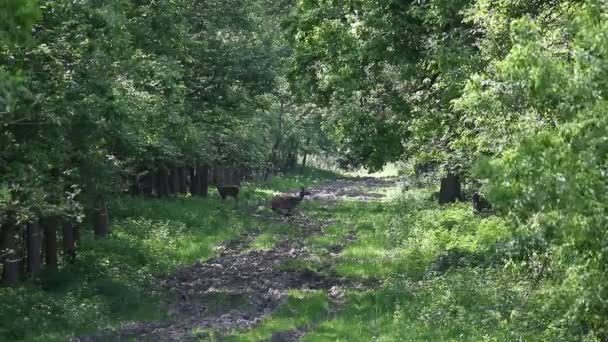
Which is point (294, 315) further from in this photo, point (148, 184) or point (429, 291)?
point (148, 184)

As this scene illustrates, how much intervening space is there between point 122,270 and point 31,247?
2.44 m

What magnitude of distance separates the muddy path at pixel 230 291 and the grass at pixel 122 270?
1.79 ft

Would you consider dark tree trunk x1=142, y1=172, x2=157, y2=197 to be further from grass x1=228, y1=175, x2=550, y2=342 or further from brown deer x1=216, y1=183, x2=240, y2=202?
grass x1=228, y1=175, x2=550, y2=342

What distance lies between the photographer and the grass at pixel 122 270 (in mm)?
14484

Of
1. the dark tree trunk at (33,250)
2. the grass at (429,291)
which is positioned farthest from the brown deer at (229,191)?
the dark tree trunk at (33,250)

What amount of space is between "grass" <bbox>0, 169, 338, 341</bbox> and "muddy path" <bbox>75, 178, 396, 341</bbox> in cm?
55

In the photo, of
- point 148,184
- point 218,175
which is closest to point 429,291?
point 148,184

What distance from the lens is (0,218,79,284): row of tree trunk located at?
654 inches

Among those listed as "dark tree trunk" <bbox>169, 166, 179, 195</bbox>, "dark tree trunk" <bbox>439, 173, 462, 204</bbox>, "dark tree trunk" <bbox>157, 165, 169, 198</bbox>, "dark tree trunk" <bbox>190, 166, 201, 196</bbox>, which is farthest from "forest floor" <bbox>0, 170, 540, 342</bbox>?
"dark tree trunk" <bbox>190, 166, 201, 196</bbox>

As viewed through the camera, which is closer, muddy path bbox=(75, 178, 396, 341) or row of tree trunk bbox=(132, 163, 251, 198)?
muddy path bbox=(75, 178, 396, 341)

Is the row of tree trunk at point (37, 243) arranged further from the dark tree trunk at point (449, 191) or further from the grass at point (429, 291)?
the dark tree trunk at point (449, 191)

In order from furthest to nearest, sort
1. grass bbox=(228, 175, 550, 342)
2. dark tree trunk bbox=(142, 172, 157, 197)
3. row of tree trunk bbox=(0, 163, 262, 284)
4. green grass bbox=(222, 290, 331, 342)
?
1. dark tree trunk bbox=(142, 172, 157, 197)
2. row of tree trunk bbox=(0, 163, 262, 284)
3. green grass bbox=(222, 290, 331, 342)
4. grass bbox=(228, 175, 550, 342)

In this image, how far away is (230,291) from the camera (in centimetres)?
1739

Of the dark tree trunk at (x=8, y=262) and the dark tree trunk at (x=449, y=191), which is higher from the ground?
the dark tree trunk at (x=449, y=191)
